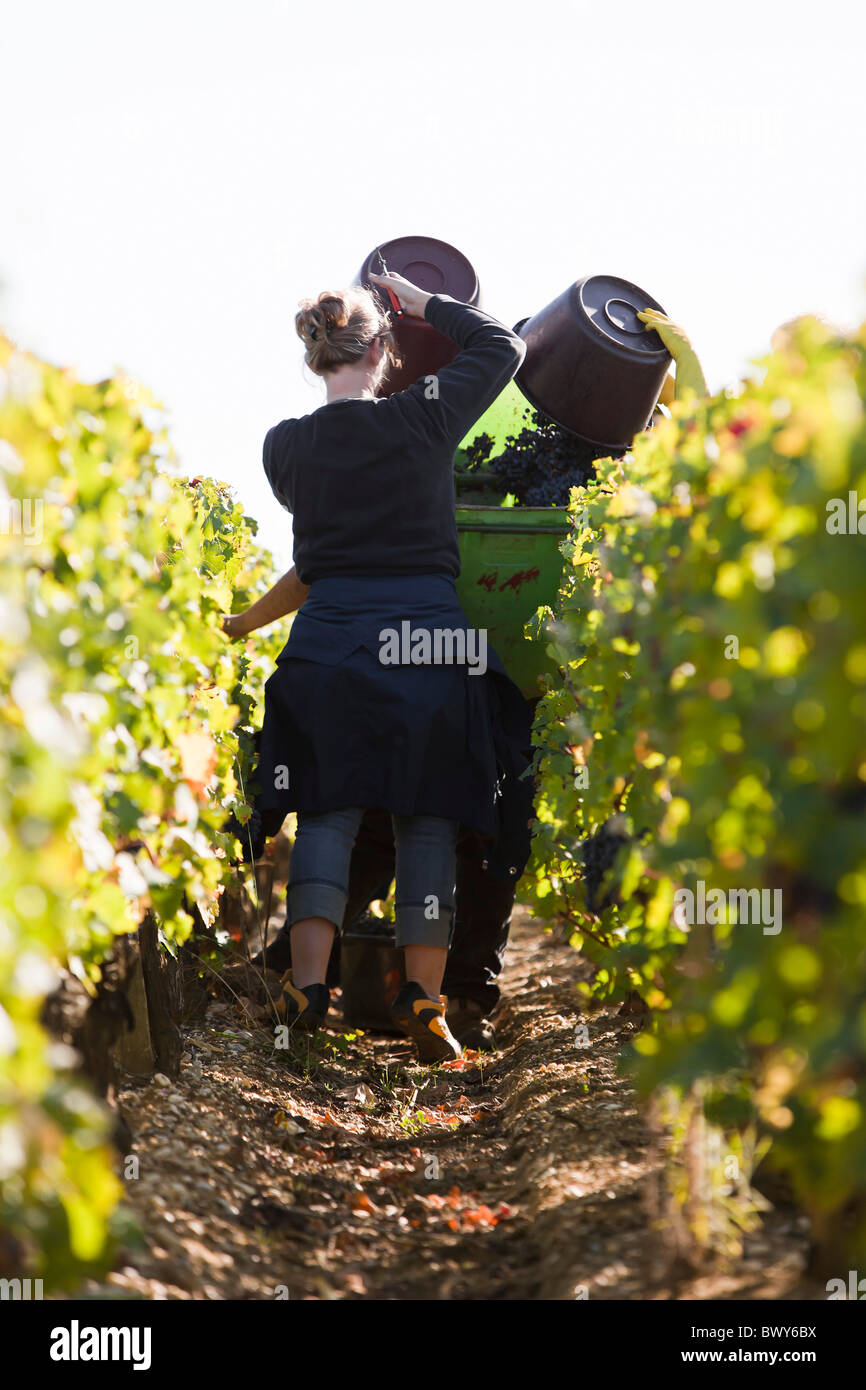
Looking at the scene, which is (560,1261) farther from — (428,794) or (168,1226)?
(428,794)

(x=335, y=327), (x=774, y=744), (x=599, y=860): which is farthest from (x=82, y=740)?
(x=335, y=327)

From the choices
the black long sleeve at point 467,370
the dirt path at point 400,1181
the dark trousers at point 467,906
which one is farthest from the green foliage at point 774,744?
the dark trousers at point 467,906

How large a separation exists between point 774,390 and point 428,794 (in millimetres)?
2043

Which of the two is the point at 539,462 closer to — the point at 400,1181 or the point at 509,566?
the point at 509,566

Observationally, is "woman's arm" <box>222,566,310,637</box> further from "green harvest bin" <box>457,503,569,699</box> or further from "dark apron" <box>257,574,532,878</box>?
"green harvest bin" <box>457,503,569,699</box>

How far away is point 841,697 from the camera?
1.20m

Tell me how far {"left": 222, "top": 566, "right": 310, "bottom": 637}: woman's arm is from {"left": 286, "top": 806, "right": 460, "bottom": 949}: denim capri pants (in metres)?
0.69

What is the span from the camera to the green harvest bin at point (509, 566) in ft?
13.5

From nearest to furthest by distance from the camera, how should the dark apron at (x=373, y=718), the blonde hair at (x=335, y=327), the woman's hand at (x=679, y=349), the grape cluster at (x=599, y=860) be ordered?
the grape cluster at (x=599, y=860) < the dark apron at (x=373, y=718) < the blonde hair at (x=335, y=327) < the woman's hand at (x=679, y=349)

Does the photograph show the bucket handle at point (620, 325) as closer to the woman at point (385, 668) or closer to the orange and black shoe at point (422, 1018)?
the woman at point (385, 668)

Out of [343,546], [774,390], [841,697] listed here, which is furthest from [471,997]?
[841,697]

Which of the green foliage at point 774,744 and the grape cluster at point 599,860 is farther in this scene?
the grape cluster at point 599,860

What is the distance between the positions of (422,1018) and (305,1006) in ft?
1.01

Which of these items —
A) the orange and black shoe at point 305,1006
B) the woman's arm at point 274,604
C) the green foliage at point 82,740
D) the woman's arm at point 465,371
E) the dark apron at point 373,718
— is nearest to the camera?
the green foliage at point 82,740
